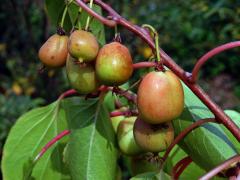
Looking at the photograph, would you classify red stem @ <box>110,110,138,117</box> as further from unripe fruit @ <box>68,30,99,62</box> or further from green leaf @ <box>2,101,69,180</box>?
unripe fruit @ <box>68,30,99,62</box>

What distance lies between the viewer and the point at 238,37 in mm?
4137

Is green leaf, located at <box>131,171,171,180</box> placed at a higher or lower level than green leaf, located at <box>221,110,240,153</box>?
lower

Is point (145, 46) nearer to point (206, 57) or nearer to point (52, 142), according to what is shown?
point (52, 142)

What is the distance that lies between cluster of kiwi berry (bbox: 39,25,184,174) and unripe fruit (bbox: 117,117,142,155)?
131mm

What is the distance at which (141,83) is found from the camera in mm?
748

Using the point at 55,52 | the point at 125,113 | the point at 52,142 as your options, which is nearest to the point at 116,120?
the point at 125,113

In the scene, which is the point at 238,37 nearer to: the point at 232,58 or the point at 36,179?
the point at 232,58

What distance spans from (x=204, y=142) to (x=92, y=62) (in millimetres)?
229

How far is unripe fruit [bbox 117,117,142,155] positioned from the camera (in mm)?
917

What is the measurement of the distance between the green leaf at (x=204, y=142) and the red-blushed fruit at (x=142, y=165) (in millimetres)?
81

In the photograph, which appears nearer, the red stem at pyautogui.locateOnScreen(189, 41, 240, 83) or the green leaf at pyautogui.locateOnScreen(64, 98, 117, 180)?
the red stem at pyautogui.locateOnScreen(189, 41, 240, 83)

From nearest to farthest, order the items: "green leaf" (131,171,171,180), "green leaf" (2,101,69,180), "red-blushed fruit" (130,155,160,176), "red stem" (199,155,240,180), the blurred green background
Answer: "red stem" (199,155,240,180) → "green leaf" (131,171,171,180) → "red-blushed fruit" (130,155,160,176) → "green leaf" (2,101,69,180) → the blurred green background

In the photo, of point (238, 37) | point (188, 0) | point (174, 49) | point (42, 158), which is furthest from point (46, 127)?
point (188, 0)

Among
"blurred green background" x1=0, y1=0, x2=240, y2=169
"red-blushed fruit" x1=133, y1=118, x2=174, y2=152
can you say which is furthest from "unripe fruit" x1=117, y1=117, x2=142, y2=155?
"blurred green background" x1=0, y1=0, x2=240, y2=169
